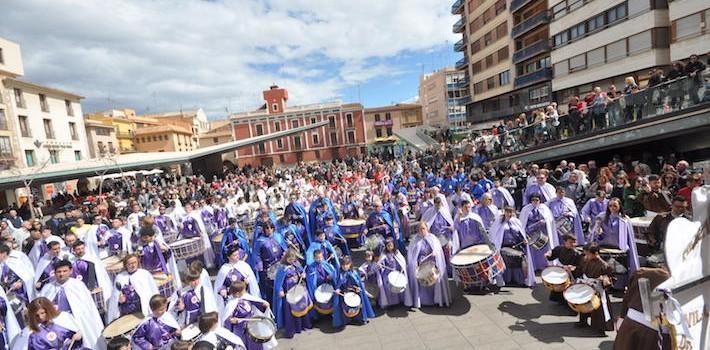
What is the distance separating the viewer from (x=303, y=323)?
261 inches

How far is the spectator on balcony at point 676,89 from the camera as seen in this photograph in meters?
10.0

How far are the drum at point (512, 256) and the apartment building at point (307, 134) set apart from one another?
173 feet

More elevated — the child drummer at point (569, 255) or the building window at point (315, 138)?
the building window at point (315, 138)

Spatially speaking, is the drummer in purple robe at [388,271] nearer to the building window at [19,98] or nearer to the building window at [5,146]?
the building window at [5,146]

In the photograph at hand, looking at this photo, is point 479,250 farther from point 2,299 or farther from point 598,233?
point 2,299

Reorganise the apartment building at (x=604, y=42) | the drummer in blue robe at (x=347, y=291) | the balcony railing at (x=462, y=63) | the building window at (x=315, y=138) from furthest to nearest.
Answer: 1. the building window at (x=315, y=138)
2. the balcony railing at (x=462, y=63)
3. the apartment building at (x=604, y=42)
4. the drummer in blue robe at (x=347, y=291)

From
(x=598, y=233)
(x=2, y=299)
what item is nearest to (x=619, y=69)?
(x=598, y=233)

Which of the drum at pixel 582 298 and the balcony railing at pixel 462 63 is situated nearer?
the drum at pixel 582 298

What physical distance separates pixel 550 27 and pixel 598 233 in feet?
96.5

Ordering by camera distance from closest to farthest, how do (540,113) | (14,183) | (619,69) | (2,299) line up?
(2,299) < (540,113) < (14,183) < (619,69)

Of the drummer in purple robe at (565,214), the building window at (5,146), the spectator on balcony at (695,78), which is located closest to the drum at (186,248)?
the drummer in purple robe at (565,214)

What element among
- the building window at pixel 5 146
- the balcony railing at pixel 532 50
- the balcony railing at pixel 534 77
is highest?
the balcony railing at pixel 532 50

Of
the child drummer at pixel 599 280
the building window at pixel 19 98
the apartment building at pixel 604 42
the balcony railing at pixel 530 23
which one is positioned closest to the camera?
the child drummer at pixel 599 280

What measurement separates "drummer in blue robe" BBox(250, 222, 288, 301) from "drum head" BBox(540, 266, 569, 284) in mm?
4715
